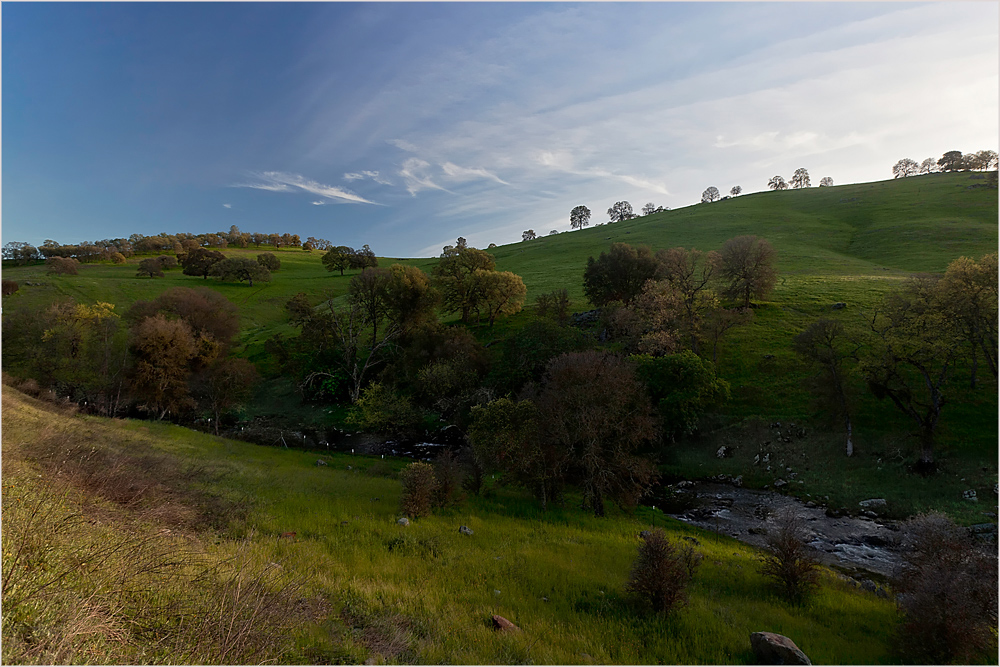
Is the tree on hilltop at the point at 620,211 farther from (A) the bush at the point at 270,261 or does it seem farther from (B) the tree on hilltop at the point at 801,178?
(A) the bush at the point at 270,261

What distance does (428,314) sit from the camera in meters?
58.2

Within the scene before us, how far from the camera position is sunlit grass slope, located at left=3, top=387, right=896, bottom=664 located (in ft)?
24.0

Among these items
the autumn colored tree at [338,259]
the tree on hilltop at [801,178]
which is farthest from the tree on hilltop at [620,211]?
the autumn colored tree at [338,259]

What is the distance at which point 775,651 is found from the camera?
8617mm

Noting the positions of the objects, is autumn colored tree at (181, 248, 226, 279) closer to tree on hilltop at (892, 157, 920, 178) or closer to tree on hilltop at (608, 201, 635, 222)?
tree on hilltop at (608, 201, 635, 222)

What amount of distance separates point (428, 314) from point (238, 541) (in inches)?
1886

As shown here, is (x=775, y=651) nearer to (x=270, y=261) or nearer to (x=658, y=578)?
(x=658, y=578)

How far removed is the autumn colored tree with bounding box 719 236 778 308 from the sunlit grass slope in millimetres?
39419

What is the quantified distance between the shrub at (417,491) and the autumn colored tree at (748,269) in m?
47.5

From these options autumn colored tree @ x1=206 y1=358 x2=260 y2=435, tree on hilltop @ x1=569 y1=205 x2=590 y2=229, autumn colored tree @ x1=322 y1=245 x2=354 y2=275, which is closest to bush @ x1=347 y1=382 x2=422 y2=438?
autumn colored tree @ x1=206 y1=358 x2=260 y2=435

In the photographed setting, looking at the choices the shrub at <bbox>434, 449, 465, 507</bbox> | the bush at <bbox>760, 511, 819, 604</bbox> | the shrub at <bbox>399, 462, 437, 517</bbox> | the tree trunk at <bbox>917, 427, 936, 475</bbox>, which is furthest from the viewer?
the tree trunk at <bbox>917, 427, 936, 475</bbox>

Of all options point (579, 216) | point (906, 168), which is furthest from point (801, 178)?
point (579, 216)

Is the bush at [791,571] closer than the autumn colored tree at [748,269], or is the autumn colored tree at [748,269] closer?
the bush at [791,571]

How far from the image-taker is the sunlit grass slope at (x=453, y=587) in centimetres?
732
